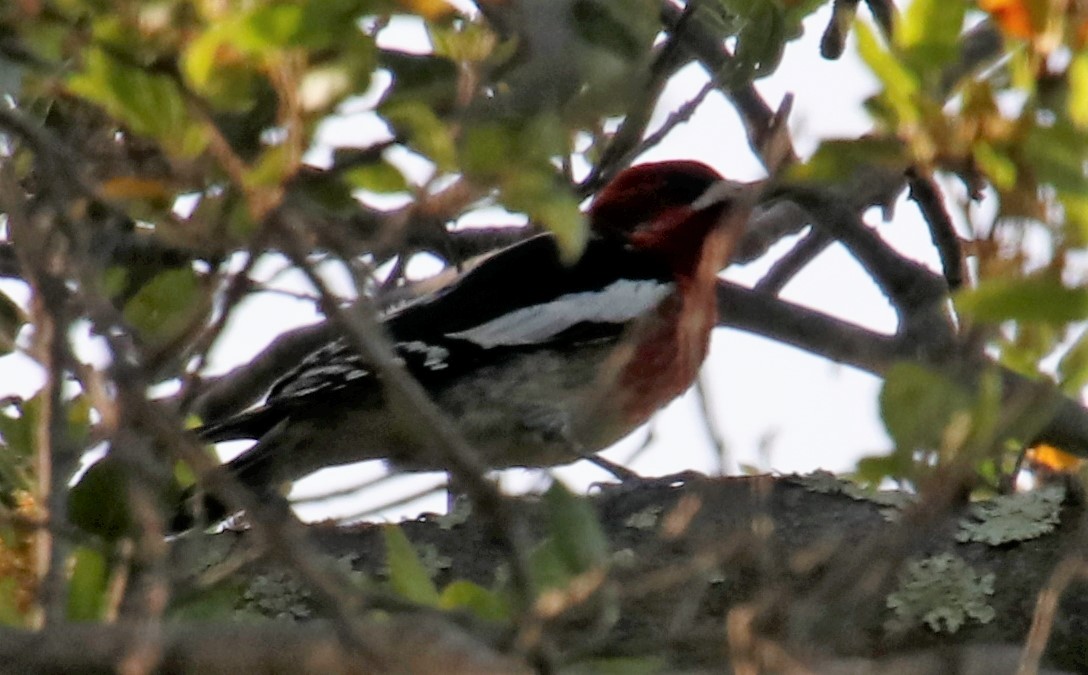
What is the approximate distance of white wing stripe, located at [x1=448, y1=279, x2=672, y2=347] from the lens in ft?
16.4

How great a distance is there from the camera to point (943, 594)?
10.7 ft

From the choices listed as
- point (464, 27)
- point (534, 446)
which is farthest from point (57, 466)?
point (534, 446)

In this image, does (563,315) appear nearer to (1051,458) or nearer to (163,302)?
(1051,458)

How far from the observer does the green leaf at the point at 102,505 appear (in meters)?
2.78

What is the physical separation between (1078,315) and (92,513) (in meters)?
1.70

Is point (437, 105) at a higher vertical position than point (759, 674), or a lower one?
higher

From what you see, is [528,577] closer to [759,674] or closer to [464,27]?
[759,674]

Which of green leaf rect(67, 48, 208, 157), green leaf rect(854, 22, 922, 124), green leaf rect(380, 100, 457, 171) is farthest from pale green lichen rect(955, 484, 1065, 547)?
green leaf rect(67, 48, 208, 157)

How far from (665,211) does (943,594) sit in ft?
8.69

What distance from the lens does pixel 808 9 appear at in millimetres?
3180

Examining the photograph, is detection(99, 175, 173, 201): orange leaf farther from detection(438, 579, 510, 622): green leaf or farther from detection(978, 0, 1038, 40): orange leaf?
detection(978, 0, 1038, 40): orange leaf

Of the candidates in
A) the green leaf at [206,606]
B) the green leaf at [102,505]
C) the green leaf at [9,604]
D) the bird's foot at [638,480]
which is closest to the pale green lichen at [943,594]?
the bird's foot at [638,480]

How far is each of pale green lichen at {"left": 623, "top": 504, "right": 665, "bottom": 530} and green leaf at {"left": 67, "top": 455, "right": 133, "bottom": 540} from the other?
119 cm

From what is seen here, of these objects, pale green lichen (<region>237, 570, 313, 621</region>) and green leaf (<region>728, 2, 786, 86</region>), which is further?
pale green lichen (<region>237, 570, 313, 621</region>)
